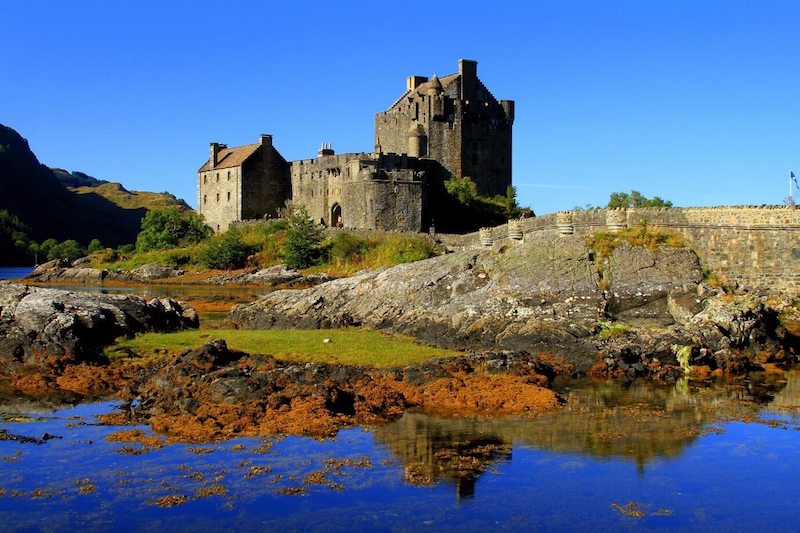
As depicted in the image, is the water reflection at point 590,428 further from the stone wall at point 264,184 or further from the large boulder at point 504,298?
the stone wall at point 264,184

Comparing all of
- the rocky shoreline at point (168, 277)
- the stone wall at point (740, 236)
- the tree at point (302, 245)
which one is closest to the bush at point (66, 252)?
the rocky shoreline at point (168, 277)

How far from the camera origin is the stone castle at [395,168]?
71312 millimetres

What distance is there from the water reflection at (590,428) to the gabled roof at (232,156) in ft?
201

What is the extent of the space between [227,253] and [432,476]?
6095 centimetres

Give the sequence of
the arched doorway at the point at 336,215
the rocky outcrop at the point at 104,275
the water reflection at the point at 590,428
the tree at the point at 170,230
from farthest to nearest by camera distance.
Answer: the tree at the point at 170,230, the arched doorway at the point at 336,215, the rocky outcrop at the point at 104,275, the water reflection at the point at 590,428

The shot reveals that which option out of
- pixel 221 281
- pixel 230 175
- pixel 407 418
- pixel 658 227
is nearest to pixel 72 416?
pixel 407 418

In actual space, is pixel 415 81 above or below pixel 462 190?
above

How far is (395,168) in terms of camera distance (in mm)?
73375

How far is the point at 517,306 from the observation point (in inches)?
1257

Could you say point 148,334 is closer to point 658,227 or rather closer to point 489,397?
point 489,397

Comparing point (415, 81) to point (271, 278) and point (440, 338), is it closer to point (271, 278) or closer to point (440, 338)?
point (271, 278)

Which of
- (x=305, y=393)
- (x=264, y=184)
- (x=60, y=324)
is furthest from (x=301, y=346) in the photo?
(x=264, y=184)

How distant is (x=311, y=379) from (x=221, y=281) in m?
47.2

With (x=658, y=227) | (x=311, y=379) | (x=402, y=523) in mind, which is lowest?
(x=402, y=523)
